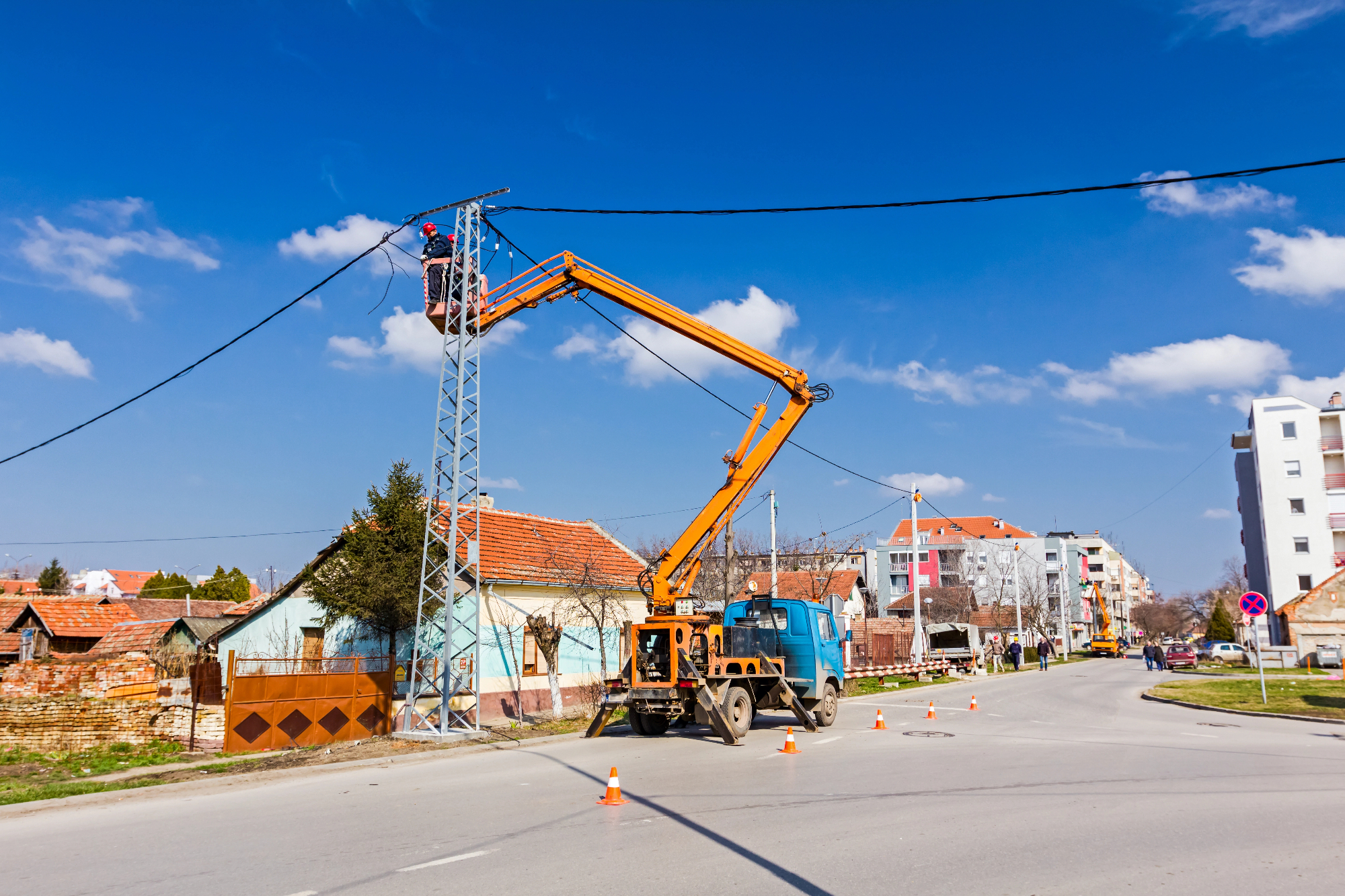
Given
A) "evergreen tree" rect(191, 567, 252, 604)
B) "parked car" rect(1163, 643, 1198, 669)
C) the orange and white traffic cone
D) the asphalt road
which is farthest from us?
"evergreen tree" rect(191, 567, 252, 604)

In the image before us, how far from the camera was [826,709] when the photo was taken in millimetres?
18906

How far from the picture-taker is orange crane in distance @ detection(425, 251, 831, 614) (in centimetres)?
1734

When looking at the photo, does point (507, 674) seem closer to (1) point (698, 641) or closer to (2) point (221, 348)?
(1) point (698, 641)

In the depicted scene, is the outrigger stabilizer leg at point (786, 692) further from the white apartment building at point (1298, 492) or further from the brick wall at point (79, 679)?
the white apartment building at point (1298, 492)

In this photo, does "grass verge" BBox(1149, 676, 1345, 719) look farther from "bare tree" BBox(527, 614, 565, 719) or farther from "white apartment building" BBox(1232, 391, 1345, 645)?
"white apartment building" BBox(1232, 391, 1345, 645)

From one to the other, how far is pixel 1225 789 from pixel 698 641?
857 centimetres

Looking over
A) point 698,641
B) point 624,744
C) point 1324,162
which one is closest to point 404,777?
point 624,744

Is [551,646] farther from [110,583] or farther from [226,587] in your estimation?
[110,583]

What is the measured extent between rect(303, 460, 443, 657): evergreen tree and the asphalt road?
6847mm

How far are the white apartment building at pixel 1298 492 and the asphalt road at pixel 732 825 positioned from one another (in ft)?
185

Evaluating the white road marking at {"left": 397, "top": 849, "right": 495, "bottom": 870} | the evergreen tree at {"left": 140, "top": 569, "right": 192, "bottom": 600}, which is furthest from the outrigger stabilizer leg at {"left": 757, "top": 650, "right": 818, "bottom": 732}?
the evergreen tree at {"left": 140, "top": 569, "right": 192, "bottom": 600}

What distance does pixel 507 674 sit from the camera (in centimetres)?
2253

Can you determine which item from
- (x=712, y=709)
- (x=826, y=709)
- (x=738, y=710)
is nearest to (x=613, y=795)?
(x=712, y=709)

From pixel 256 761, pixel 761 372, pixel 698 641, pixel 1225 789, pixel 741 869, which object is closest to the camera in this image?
pixel 741 869
